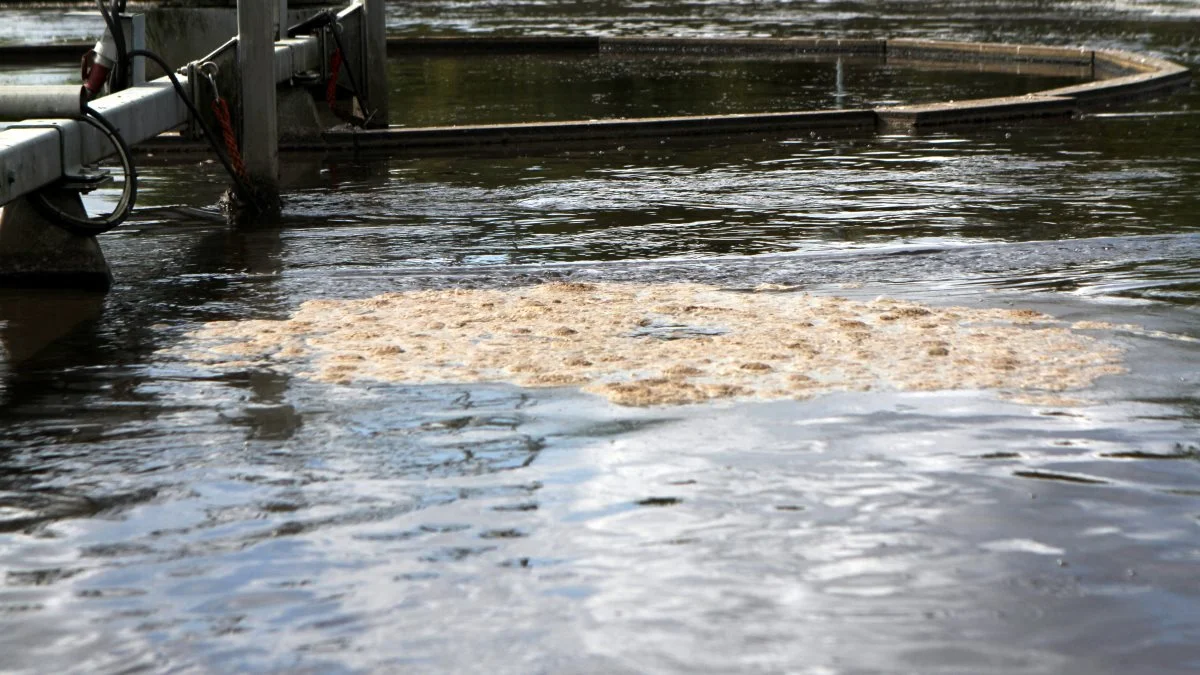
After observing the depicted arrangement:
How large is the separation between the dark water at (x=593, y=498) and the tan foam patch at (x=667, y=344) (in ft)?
0.71

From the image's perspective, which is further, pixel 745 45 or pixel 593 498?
pixel 745 45

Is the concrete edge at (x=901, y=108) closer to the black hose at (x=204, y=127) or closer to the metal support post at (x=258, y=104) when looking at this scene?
the metal support post at (x=258, y=104)

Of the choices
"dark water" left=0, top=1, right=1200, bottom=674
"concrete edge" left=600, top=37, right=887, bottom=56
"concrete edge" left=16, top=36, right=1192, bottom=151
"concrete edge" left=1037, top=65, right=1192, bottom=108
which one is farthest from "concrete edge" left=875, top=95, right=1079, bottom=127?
"concrete edge" left=600, top=37, right=887, bottom=56

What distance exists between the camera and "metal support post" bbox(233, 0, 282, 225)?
10266 millimetres

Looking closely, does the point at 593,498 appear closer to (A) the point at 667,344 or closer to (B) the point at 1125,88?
(A) the point at 667,344

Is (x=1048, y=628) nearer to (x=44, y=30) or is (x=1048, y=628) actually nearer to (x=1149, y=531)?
(x=1149, y=531)

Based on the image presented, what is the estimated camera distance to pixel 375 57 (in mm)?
15086

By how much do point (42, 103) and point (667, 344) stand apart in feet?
12.4

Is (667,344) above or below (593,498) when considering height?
above

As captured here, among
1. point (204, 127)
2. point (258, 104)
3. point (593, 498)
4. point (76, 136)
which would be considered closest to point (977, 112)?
point (258, 104)

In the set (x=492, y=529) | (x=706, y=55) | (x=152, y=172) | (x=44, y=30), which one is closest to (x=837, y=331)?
(x=492, y=529)

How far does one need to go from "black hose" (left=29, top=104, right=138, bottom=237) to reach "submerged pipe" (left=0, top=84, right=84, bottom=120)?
0.07 metres

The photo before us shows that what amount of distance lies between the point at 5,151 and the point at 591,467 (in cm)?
362

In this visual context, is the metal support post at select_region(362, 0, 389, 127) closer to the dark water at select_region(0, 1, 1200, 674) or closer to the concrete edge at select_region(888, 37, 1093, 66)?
the dark water at select_region(0, 1, 1200, 674)
